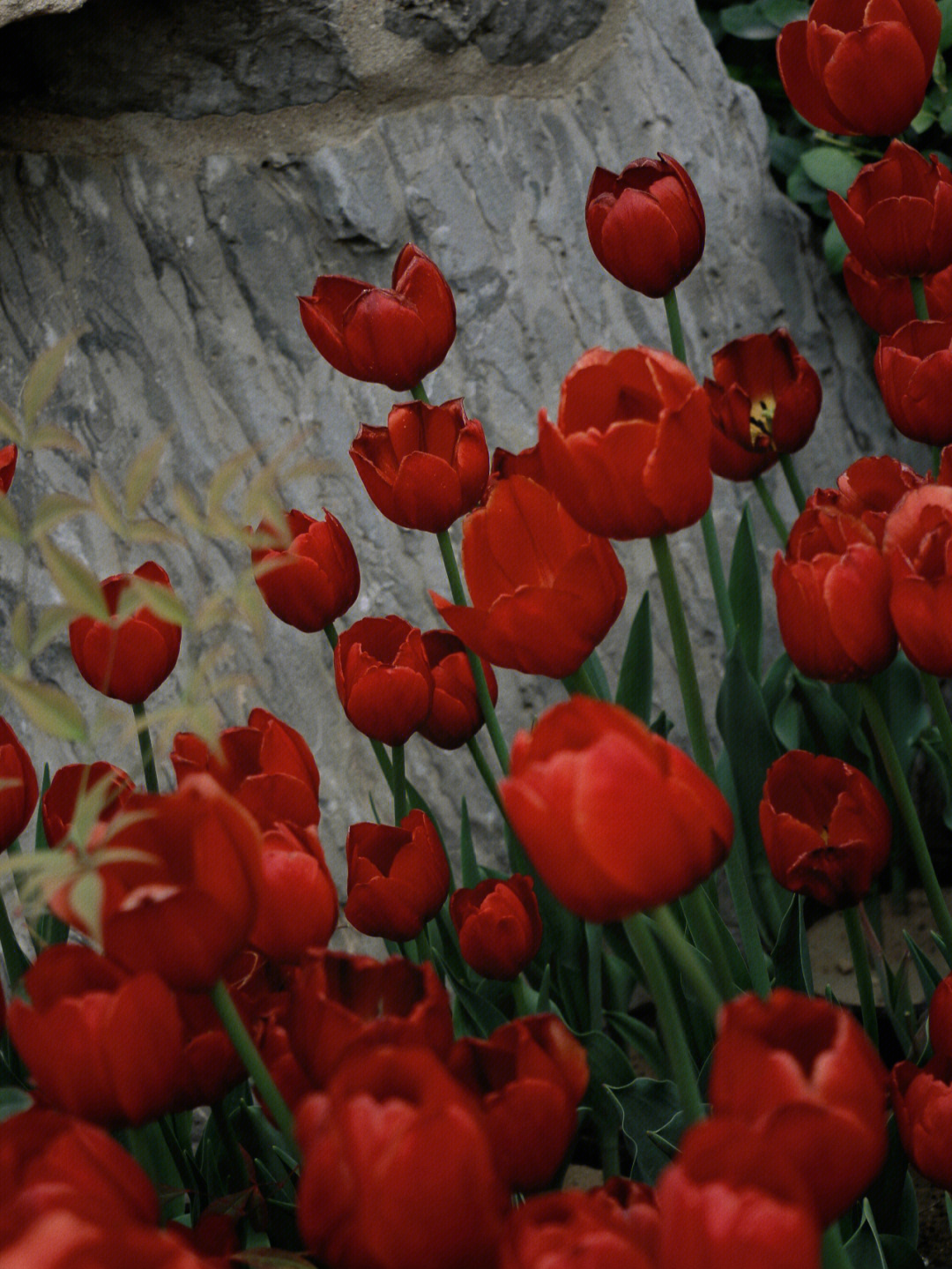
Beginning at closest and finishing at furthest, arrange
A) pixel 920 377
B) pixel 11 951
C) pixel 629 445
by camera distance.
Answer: pixel 629 445 < pixel 11 951 < pixel 920 377

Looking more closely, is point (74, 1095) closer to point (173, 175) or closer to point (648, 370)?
point (648, 370)

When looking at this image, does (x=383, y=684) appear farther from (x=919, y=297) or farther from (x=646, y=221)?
(x=919, y=297)

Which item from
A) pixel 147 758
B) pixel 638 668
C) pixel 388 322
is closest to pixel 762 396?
pixel 638 668

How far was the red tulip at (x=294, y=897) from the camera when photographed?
0.52m

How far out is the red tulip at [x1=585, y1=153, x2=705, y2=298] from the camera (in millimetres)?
875

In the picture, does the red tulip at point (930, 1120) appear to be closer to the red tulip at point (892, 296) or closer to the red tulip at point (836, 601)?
the red tulip at point (836, 601)

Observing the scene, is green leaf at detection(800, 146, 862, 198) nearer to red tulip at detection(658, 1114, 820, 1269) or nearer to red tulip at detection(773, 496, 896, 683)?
red tulip at detection(773, 496, 896, 683)

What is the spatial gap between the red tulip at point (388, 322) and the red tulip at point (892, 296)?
36 centimetres

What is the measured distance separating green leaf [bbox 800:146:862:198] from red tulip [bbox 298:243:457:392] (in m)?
0.77

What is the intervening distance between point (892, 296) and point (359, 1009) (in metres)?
0.76

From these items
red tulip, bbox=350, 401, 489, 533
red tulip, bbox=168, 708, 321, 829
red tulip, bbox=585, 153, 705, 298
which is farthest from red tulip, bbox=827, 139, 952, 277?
red tulip, bbox=168, 708, 321, 829

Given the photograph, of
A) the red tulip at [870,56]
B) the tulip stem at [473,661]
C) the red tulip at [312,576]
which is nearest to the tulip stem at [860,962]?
the tulip stem at [473,661]

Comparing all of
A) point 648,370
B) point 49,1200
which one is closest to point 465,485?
point 648,370

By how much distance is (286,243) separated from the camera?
118 cm
